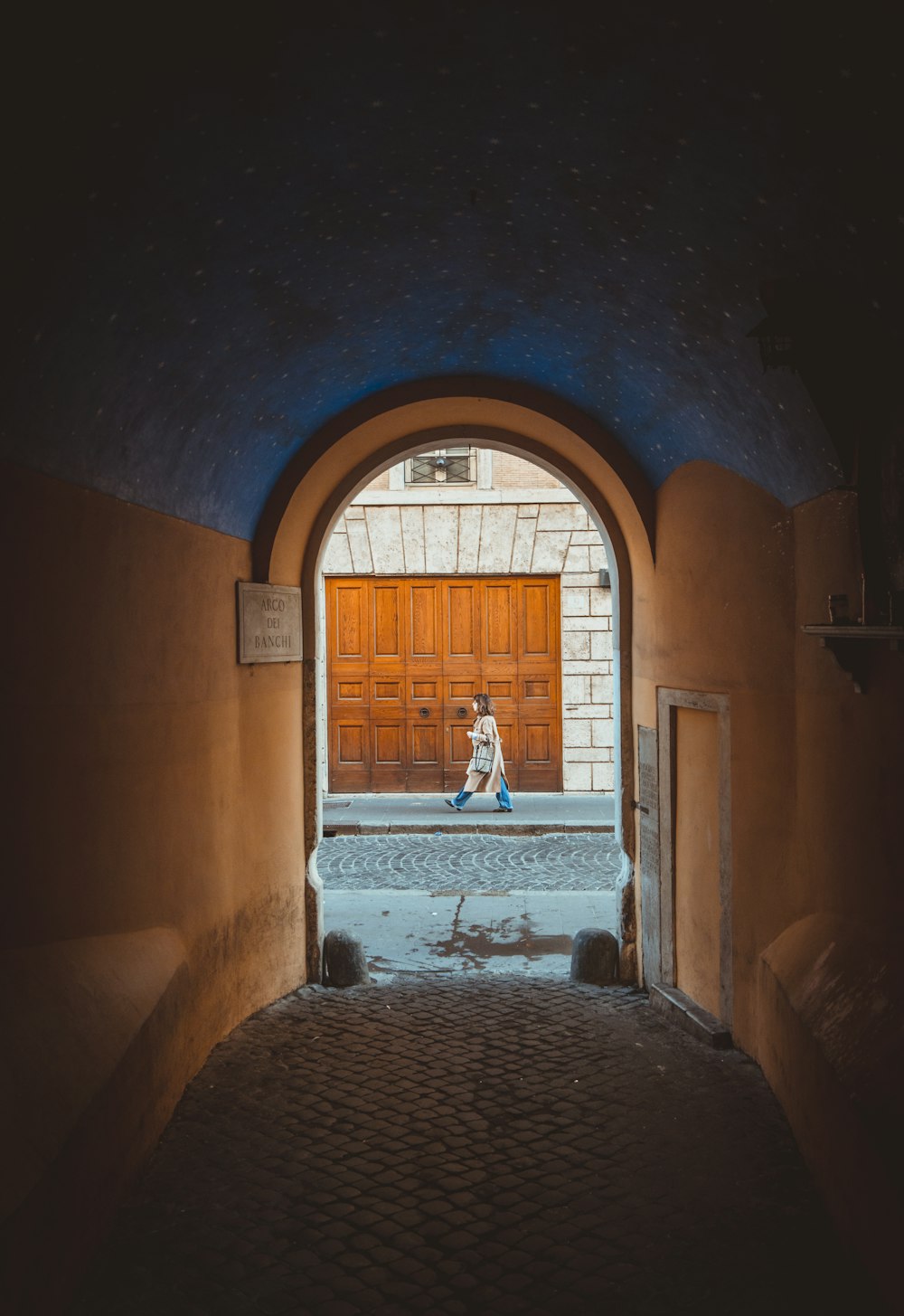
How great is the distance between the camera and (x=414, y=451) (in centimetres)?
750

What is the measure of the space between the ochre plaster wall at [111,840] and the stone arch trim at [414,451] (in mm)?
804

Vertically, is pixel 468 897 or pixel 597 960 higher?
pixel 597 960

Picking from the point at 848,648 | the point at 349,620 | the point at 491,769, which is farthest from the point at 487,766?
the point at 848,648

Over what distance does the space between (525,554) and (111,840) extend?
10.9 m

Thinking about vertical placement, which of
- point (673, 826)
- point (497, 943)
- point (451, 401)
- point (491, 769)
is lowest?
point (497, 943)

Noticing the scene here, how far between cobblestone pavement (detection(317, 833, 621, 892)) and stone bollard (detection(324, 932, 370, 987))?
2878mm

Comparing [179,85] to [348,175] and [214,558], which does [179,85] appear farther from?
[214,558]

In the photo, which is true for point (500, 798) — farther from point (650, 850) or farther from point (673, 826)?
point (673, 826)

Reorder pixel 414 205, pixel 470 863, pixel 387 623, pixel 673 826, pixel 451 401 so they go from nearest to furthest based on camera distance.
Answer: pixel 414 205
pixel 673 826
pixel 451 401
pixel 470 863
pixel 387 623

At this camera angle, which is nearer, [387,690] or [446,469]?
[446,469]

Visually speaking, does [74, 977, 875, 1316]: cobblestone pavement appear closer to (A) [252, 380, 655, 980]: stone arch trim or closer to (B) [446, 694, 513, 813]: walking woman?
(A) [252, 380, 655, 980]: stone arch trim

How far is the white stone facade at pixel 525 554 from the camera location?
47.3ft

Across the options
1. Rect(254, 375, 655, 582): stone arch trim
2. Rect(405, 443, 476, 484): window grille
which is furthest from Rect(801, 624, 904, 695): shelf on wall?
Rect(405, 443, 476, 484): window grille

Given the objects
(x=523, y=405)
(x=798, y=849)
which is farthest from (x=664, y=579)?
(x=798, y=849)
